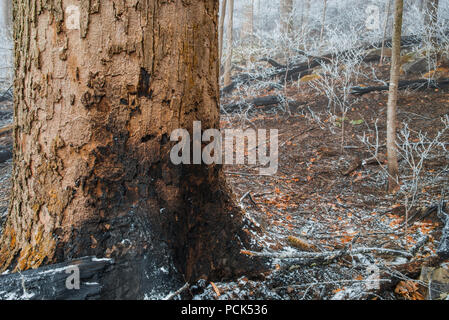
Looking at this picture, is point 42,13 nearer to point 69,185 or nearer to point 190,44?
point 190,44

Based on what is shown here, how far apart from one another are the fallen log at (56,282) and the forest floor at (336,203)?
56cm

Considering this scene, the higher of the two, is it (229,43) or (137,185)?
(229,43)

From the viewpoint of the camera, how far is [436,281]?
1958mm

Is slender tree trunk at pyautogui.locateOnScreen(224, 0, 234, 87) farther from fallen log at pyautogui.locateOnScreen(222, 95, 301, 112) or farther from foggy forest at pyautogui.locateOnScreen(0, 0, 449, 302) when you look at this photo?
foggy forest at pyautogui.locateOnScreen(0, 0, 449, 302)

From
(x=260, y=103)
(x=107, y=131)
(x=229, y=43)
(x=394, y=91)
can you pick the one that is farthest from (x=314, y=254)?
(x=229, y=43)

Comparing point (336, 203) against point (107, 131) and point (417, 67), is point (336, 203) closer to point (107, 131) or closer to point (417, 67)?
point (107, 131)

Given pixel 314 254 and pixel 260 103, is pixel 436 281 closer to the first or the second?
pixel 314 254

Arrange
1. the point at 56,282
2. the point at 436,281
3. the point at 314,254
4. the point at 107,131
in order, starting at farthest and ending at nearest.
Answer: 1. the point at 314,254
2. the point at 436,281
3. the point at 107,131
4. the point at 56,282

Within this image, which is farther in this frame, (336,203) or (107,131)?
(336,203)

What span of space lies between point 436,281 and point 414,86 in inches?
295

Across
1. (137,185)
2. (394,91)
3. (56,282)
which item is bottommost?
(56,282)

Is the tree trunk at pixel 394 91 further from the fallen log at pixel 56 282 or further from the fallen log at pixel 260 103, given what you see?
the fallen log at pixel 260 103

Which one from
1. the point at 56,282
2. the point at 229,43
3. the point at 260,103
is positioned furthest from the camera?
the point at 229,43

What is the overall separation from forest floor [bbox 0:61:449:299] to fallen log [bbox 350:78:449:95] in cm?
18
